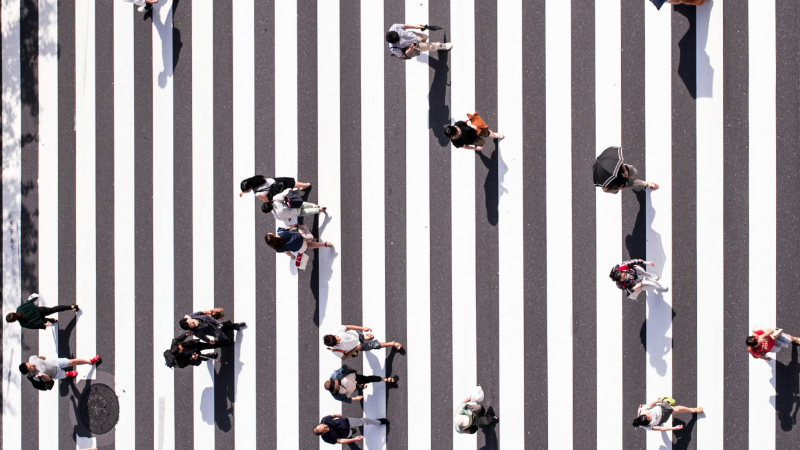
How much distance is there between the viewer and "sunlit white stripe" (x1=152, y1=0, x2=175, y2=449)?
38.3 feet

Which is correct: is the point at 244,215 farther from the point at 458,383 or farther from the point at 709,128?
the point at 709,128

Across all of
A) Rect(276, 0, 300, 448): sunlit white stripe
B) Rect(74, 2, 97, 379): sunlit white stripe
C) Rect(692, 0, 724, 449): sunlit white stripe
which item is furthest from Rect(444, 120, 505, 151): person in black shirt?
Rect(74, 2, 97, 379): sunlit white stripe

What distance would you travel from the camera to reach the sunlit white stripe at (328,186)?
1098cm

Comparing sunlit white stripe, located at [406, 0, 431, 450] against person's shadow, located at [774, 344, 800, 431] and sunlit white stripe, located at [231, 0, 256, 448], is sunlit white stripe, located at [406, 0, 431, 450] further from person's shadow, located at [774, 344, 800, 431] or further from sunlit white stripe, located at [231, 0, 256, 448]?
person's shadow, located at [774, 344, 800, 431]

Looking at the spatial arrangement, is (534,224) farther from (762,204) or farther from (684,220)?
(762,204)

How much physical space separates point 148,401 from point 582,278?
758 cm

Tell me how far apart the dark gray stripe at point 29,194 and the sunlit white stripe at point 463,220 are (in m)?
7.61

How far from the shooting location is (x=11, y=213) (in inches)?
492

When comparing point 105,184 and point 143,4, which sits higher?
point 143,4

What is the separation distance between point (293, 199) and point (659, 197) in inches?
209

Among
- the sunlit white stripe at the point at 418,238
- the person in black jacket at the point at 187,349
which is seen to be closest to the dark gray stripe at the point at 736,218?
the sunlit white stripe at the point at 418,238

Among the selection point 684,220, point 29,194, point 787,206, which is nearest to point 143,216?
point 29,194

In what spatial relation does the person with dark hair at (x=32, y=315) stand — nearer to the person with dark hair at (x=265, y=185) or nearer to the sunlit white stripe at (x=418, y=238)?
the person with dark hair at (x=265, y=185)

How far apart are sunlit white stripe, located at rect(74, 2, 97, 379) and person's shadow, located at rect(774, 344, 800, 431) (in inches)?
424
